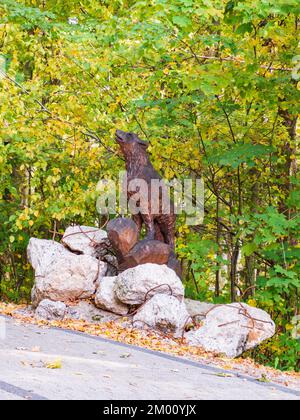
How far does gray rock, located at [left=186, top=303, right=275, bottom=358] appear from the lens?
9156 mm

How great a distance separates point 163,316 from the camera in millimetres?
9297

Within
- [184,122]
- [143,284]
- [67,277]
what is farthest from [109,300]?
[184,122]

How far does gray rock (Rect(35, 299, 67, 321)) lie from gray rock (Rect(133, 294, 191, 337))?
103 centimetres

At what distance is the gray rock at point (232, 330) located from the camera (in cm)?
916

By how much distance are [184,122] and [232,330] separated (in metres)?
3.63

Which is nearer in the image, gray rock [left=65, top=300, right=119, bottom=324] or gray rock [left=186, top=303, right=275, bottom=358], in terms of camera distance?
gray rock [left=186, top=303, right=275, bottom=358]

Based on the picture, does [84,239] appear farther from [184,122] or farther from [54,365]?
[54,365]

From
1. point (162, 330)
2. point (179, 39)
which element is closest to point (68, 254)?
point (162, 330)

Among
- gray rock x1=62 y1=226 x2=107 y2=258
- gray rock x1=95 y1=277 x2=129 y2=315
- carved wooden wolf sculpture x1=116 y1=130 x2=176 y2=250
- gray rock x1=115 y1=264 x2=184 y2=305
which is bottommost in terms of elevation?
gray rock x1=95 y1=277 x2=129 y2=315

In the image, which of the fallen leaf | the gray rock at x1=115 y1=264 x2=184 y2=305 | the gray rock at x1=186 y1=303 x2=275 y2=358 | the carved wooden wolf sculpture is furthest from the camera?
the carved wooden wolf sculpture

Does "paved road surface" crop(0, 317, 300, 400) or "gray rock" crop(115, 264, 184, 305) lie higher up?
"gray rock" crop(115, 264, 184, 305)

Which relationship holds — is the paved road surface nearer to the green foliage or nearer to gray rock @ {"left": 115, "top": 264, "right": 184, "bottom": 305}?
gray rock @ {"left": 115, "top": 264, "right": 184, "bottom": 305}

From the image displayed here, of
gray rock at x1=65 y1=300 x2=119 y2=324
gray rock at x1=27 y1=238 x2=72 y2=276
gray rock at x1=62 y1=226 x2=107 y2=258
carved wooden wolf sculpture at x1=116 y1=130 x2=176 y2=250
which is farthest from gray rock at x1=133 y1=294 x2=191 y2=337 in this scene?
gray rock at x1=62 y1=226 x2=107 y2=258

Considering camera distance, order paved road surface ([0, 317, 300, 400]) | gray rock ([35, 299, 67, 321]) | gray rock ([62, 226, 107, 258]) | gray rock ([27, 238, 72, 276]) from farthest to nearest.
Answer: gray rock ([62, 226, 107, 258]) → gray rock ([27, 238, 72, 276]) → gray rock ([35, 299, 67, 321]) → paved road surface ([0, 317, 300, 400])
